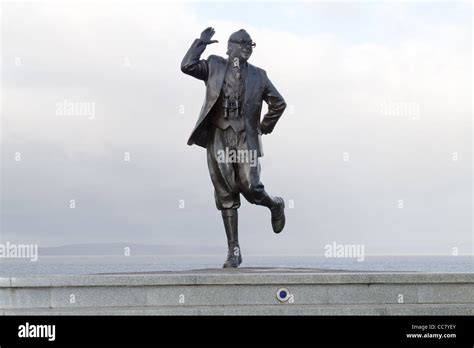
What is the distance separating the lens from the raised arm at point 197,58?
13.1 metres

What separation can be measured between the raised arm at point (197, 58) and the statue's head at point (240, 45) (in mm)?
296

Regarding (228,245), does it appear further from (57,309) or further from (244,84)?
(57,309)

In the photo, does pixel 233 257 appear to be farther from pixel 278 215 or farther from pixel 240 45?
pixel 240 45

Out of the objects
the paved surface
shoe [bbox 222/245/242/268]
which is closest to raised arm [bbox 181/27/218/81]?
shoe [bbox 222/245/242/268]

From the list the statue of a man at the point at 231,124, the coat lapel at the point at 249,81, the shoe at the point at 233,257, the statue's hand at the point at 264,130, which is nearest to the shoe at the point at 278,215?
the statue of a man at the point at 231,124

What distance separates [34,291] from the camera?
11180mm

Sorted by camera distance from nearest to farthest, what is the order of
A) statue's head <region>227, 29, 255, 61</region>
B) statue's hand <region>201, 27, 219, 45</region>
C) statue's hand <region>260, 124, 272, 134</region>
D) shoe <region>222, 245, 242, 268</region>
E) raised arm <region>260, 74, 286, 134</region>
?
shoe <region>222, 245, 242, 268</region>
statue's hand <region>201, 27, 219, 45</region>
statue's head <region>227, 29, 255, 61</region>
raised arm <region>260, 74, 286, 134</region>
statue's hand <region>260, 124, 272, 134</region>

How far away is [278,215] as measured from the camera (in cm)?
1358

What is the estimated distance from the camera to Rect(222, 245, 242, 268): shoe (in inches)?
512

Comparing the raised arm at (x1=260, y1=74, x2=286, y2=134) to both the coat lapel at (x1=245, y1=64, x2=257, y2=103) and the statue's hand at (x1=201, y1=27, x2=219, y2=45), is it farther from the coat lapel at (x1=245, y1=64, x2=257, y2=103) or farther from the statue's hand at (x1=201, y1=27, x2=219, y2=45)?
the statue's hand at (x1=201, y1=27, x2=219, y2=45)

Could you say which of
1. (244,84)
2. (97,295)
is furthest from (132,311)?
(244,84)

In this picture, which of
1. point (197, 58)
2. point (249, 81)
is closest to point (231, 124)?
point (249, 81)

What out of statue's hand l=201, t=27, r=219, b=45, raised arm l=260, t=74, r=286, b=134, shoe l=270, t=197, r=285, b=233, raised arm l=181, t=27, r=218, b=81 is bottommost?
shoe l=270, t=197, r=285, b=233
